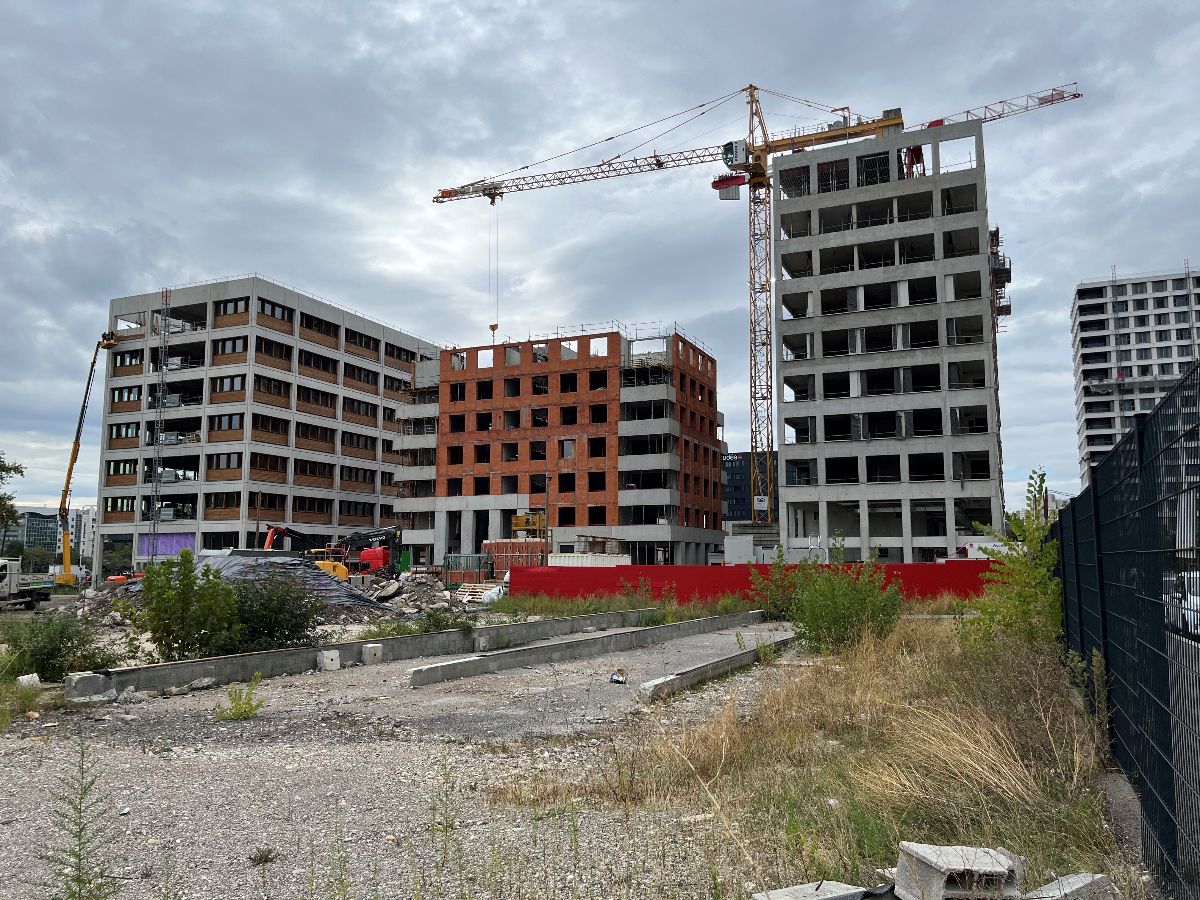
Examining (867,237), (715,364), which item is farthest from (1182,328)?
(867,237)

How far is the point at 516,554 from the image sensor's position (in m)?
61.2

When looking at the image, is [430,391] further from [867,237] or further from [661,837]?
[661,837]

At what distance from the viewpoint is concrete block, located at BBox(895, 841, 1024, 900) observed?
4.37 m

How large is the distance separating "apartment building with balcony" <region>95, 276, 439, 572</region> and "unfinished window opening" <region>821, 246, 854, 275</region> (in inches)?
1397

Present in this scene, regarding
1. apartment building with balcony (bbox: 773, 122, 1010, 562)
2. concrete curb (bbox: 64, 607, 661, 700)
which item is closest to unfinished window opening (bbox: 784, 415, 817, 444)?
apartment building with balcony (bbox: 773, 122, 1010, 562)

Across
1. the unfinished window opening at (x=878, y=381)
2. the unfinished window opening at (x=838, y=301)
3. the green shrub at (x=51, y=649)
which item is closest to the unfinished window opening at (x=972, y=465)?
the unfinished window opening at (x=878, y=381)

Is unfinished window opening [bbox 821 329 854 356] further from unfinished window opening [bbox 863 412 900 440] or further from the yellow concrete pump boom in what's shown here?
the yellow concrete pump boom

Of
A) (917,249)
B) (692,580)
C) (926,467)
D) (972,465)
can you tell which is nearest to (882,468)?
(926,467)

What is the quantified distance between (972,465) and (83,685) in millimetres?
57172

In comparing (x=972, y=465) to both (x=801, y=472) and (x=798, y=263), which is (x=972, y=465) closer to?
(x=801, y=472)

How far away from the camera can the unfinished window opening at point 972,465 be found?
5391 centimetres

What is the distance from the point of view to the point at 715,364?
81.8m

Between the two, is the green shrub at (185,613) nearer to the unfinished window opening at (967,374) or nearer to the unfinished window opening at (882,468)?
the unfinished window opening at (882,468)

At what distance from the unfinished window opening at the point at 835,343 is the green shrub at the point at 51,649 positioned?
1995 inches
